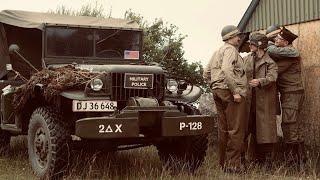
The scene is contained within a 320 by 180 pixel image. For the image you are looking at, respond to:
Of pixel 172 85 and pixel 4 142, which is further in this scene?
pixel 4 142

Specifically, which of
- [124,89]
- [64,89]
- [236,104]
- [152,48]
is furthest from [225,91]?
[152,48]

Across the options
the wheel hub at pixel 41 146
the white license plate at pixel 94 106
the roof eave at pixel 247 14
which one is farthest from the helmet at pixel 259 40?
the roof eave at pixel 247 14

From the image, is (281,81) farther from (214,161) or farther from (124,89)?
(124,89)

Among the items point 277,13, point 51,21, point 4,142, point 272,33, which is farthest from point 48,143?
point 277,13

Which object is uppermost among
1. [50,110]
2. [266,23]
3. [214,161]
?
[266,23]

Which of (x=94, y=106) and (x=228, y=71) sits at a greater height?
(x=228, y=71)

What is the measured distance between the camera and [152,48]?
15.2 m

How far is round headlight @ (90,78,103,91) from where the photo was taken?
635cm

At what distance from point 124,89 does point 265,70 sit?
2.01m

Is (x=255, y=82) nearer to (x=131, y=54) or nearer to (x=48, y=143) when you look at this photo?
(x=131, y=54)

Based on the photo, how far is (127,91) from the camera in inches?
258

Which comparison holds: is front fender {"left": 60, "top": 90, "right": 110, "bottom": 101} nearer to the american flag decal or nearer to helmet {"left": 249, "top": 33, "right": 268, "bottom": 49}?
the american flag decal

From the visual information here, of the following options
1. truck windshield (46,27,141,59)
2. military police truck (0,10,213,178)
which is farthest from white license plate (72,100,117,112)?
truck windshield (46,27,141,59)

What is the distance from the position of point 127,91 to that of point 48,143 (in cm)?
107
